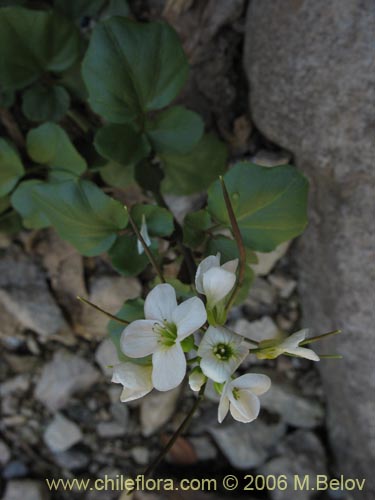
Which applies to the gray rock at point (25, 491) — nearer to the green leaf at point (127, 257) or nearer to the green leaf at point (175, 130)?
the green leaf at point (127, 257)

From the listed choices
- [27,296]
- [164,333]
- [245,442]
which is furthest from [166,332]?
[245,442]

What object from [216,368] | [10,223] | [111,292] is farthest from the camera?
[111,292]

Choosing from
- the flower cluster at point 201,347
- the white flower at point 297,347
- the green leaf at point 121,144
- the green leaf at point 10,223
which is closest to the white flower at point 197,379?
the flower cluster at point 201,347

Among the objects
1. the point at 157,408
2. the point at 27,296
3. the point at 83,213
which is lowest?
the point at 157,408

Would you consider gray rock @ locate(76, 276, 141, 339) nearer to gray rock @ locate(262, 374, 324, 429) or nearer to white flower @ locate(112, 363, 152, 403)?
gray rock @ locate(262, 374, 324, 429)

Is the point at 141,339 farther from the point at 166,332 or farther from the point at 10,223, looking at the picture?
the point at 10,223

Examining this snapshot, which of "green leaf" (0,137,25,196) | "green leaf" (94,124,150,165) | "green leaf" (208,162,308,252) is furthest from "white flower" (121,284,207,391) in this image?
"green leaf" (0,137,25,196)

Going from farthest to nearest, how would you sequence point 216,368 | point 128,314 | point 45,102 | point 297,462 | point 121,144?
1. point 297,462
2. point 45,102
3. point 121,144
4. point 128,314
5. point 216,368
